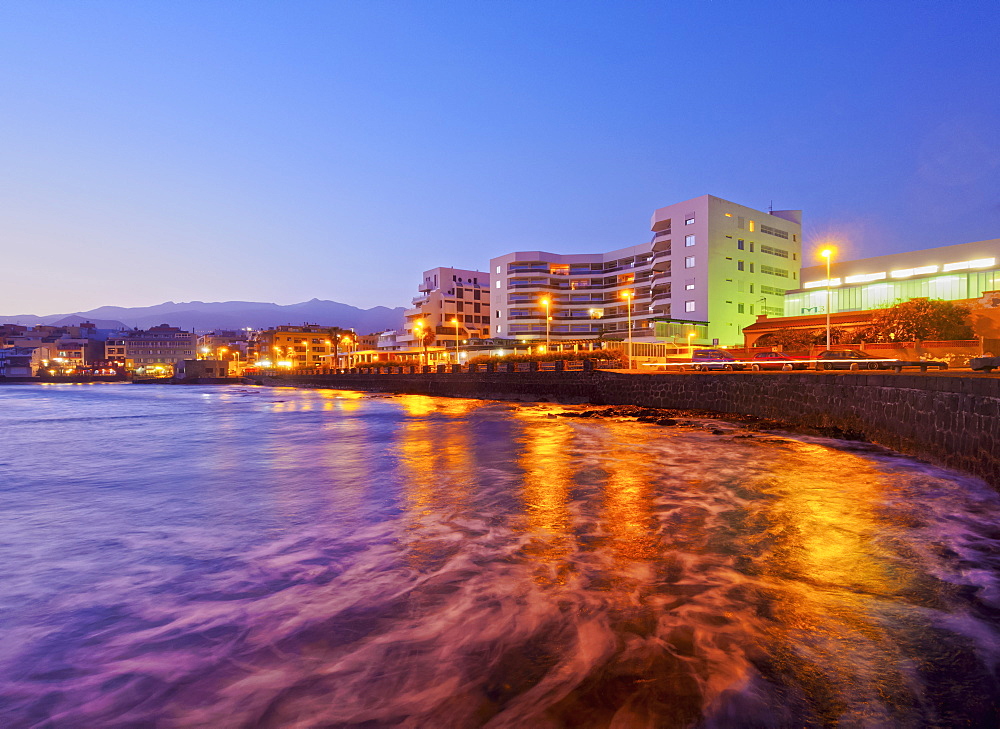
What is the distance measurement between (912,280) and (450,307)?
77106 mm

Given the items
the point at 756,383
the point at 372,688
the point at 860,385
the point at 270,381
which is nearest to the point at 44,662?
the point at 372,688

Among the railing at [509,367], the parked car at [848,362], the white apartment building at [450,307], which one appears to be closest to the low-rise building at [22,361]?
the white apartment building at [450,307]

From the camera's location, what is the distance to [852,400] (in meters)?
17.6

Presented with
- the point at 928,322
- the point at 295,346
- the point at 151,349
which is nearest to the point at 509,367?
the point at 928,322

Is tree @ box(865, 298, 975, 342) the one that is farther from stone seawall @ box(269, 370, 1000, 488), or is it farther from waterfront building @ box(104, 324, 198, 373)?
waterfront building @ box(104, 324, 198, 373)

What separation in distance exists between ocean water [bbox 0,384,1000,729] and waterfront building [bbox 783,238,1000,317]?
2054 inches

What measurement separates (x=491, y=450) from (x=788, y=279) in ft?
247

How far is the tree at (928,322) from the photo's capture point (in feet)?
111

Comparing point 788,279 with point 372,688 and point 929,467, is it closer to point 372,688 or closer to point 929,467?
point 929,467

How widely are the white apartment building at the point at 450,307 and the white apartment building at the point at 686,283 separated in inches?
625

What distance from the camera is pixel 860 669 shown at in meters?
4.11

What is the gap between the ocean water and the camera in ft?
12.7

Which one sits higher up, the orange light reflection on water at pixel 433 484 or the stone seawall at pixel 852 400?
the stone seawall at pixel 852 400

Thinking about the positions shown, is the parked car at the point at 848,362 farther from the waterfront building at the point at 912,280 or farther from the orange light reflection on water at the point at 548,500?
the waterfront building at the point at 912,280
